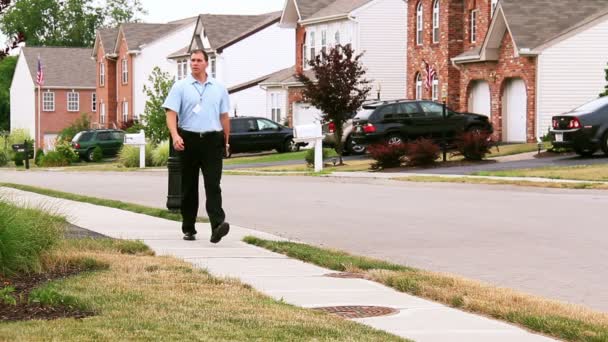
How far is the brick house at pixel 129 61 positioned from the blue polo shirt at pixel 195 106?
72.3 m

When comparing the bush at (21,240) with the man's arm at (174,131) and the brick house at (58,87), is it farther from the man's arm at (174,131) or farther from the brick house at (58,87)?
the brick house at (58,87)

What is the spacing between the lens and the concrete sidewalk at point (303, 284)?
8044 millimetres

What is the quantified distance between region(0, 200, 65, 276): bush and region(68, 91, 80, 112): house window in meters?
92.6

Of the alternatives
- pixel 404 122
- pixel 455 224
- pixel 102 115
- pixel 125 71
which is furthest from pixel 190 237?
pixel 102 115

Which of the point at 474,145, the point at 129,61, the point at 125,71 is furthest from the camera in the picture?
the point at 125,71

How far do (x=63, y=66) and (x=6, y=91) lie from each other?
57.0 ft

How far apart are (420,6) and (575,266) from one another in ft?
140

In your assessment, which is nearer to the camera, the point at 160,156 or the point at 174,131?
the point at 174,131

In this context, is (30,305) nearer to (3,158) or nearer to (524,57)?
(524,57)

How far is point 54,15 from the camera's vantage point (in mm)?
124312

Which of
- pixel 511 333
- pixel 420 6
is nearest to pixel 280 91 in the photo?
pixel 420 6

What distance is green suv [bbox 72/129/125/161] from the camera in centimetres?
6581

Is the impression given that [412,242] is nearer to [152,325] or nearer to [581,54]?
[152,325]

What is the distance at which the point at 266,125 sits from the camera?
56.3 metres
